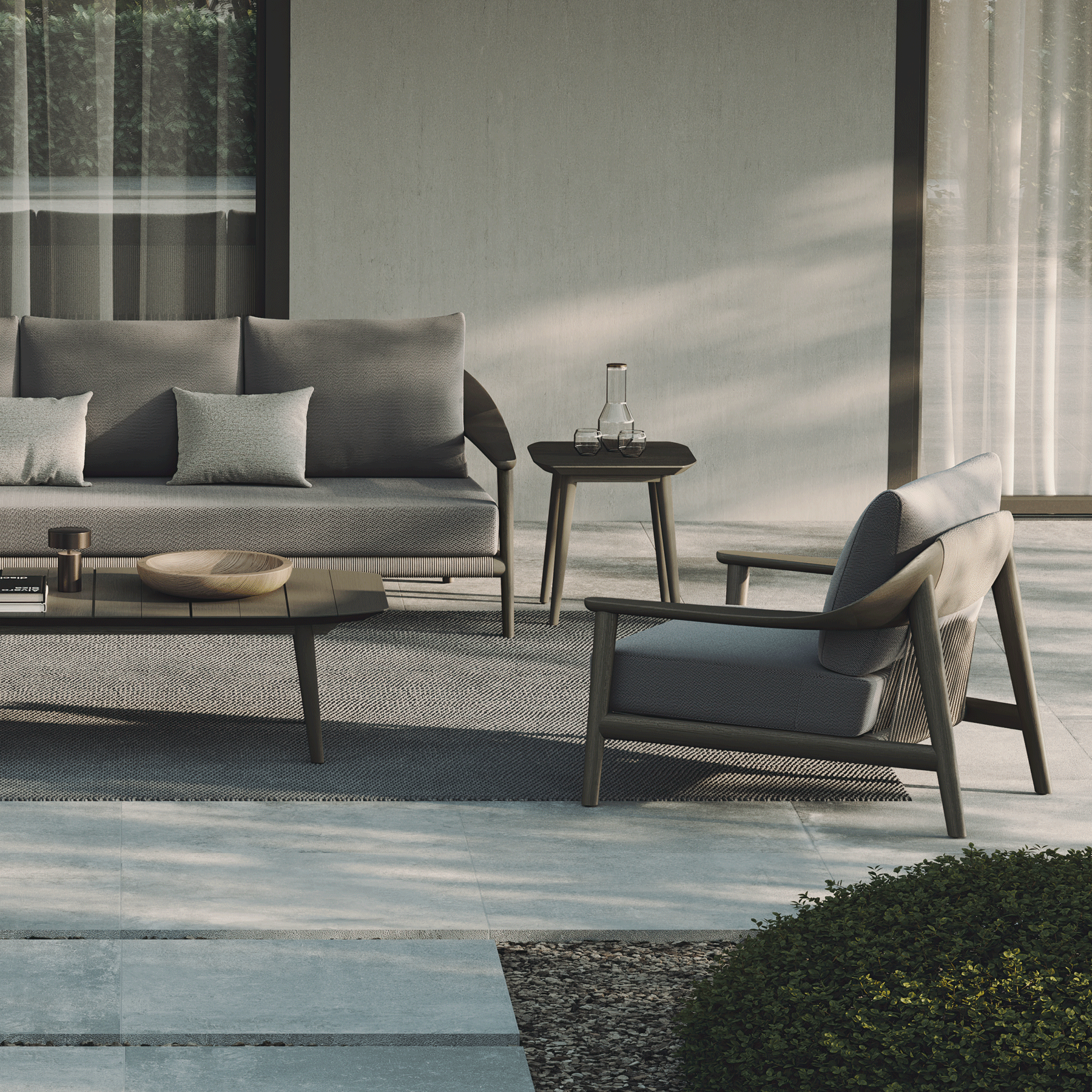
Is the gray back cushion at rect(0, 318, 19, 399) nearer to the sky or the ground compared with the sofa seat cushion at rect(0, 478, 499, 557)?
nearer to the sky

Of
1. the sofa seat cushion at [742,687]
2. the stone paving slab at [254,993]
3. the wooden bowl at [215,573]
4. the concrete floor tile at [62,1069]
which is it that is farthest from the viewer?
the wooden bowl at [215,573]

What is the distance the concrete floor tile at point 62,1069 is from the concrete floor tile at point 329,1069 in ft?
0.08

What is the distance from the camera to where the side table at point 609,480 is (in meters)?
5.46

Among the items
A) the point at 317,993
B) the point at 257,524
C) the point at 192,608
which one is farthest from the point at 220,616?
the point at 317,993

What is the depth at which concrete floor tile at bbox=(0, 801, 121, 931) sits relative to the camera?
9.90 ft

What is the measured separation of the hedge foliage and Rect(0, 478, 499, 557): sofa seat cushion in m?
2.46

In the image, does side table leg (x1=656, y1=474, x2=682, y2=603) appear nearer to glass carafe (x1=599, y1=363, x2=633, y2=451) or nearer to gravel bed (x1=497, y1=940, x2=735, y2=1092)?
glass carafe (x1=599, y1=363, x2=633, y2=451)

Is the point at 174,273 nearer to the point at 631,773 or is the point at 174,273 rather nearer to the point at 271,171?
the point at 271,171

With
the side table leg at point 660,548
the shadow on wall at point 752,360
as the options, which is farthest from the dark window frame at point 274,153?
the side table leg at point 660,548

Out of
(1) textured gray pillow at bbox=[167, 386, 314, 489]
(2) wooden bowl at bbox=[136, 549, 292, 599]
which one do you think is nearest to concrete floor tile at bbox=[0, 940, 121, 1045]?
(2) wooden bowl at bbox=[136, 549, 292, 599]

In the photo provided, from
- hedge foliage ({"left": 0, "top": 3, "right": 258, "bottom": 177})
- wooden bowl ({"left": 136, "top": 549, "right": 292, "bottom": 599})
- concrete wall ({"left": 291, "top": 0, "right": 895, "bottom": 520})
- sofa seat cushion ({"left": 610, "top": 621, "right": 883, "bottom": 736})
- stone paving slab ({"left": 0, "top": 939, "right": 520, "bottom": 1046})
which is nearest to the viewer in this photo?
stone paving slab ({"left": 0, "top": 939, "right": 520, "bottom": 1046})

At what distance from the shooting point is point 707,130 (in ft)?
24.3

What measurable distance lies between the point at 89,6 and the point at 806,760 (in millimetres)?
4841

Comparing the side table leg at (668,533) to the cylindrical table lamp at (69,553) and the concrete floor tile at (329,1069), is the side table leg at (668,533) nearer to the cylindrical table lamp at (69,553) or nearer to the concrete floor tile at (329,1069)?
the cylindrical table lamp at (69,553)
